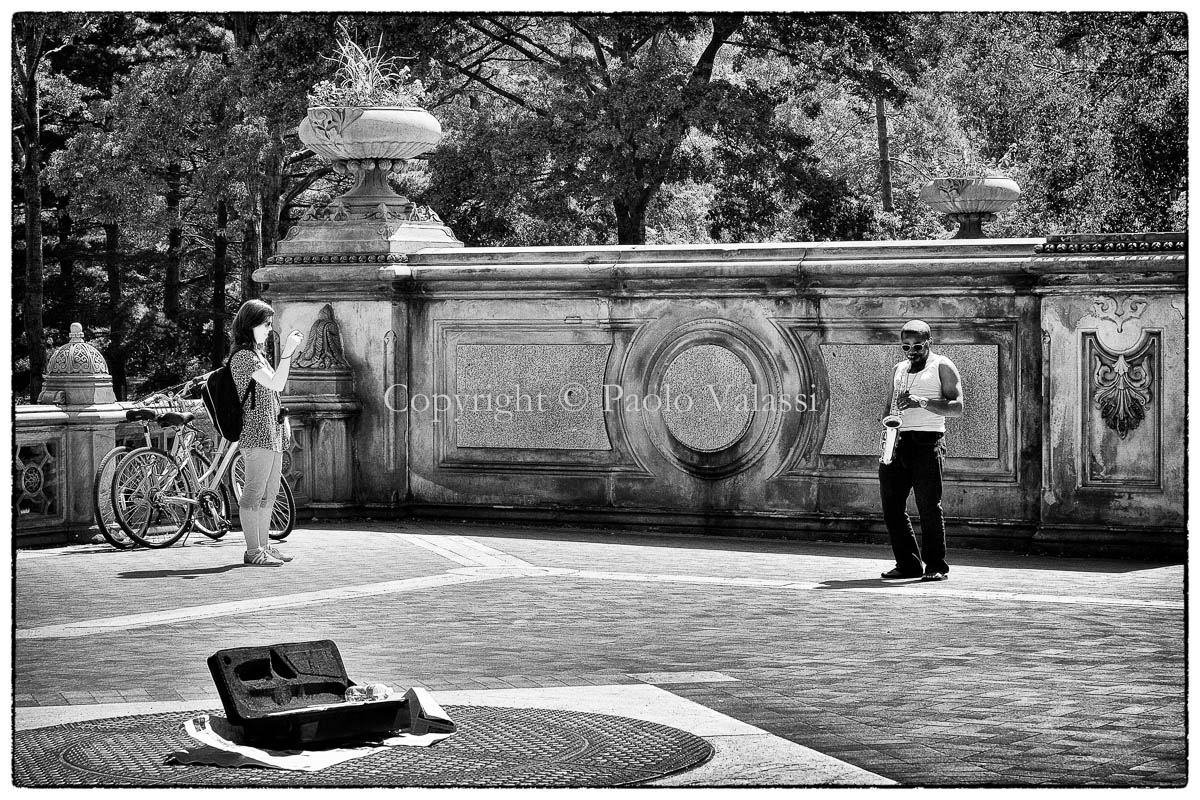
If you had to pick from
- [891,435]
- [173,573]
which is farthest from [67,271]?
[891,435]

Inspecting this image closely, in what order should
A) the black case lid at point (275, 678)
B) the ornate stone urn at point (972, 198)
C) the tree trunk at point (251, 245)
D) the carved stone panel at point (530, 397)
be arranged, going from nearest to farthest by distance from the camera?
the black case lid at point (275, 678), the carved stone panel at point (530, 397), the ornate stone urn at point (972, 198), the tree trunk at point (251, 245)

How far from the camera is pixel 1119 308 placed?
1153cm

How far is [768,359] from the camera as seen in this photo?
12648mm

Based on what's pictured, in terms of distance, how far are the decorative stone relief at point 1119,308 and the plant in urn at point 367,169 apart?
4722mm

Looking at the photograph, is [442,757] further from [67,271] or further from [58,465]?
[67,271]

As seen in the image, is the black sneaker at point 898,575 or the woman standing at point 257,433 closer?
the black sneaker at point 898,575

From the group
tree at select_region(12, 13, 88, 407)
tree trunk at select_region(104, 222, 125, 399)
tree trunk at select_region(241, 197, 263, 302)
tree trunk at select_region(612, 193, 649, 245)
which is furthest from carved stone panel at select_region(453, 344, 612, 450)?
tree trunk at select_region(104, 222, 125, 399)

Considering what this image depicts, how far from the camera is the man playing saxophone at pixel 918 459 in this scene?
10.5 meters

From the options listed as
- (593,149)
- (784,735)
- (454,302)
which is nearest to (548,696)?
(784,735)

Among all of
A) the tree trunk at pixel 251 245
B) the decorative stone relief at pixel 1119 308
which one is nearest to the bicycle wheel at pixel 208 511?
the decorative stone relief at pixel 1119 308

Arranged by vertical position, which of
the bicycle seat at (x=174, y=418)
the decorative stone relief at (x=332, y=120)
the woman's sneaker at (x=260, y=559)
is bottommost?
the woman's sneaker at (x=260, y=559)

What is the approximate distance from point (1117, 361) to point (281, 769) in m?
7.36

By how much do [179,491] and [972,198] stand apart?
785cm

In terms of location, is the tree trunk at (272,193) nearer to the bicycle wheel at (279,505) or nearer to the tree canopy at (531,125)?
the tree canopy at (531,125)
